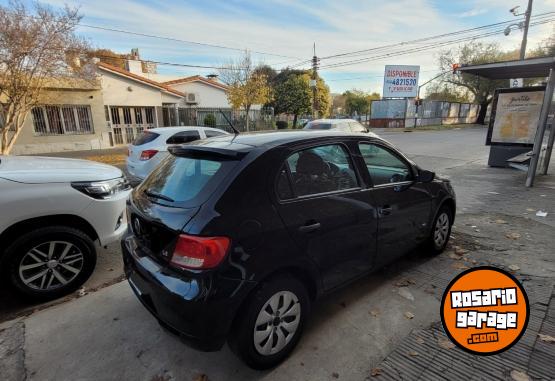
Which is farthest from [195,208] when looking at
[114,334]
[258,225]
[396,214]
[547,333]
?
[547,333]

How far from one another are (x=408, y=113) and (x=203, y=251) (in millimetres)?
37496

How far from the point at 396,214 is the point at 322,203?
1048 mm

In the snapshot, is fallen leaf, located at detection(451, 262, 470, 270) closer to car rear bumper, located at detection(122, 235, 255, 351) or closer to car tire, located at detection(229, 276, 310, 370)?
car tire, located at detection(229, 276, 310, 370)

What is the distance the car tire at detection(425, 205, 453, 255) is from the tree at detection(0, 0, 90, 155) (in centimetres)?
1245

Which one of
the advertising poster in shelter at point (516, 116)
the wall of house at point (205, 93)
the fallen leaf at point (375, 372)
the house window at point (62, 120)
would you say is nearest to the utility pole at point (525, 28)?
the advertising poster in shelter at point (516, 116)

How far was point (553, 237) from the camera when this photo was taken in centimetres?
445

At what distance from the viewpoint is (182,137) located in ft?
24.9

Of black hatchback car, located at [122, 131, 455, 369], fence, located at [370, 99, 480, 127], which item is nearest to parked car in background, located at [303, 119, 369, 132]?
black hatchback car, located at [122, 131, 455, 369]

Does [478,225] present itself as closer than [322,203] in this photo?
No

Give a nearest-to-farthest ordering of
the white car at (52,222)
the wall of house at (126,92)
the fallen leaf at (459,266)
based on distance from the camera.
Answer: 1. the white car at (52,222)
2. the fallen leaf at (459,266)
3. the wall of house at (126,92)

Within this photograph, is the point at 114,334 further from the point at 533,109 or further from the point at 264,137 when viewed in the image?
the point at 533,109

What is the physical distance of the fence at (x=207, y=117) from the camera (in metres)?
20.2

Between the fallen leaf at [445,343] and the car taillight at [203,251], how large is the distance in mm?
1898

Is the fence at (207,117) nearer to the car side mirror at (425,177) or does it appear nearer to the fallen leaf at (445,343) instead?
the car side mirror at (425,177)
